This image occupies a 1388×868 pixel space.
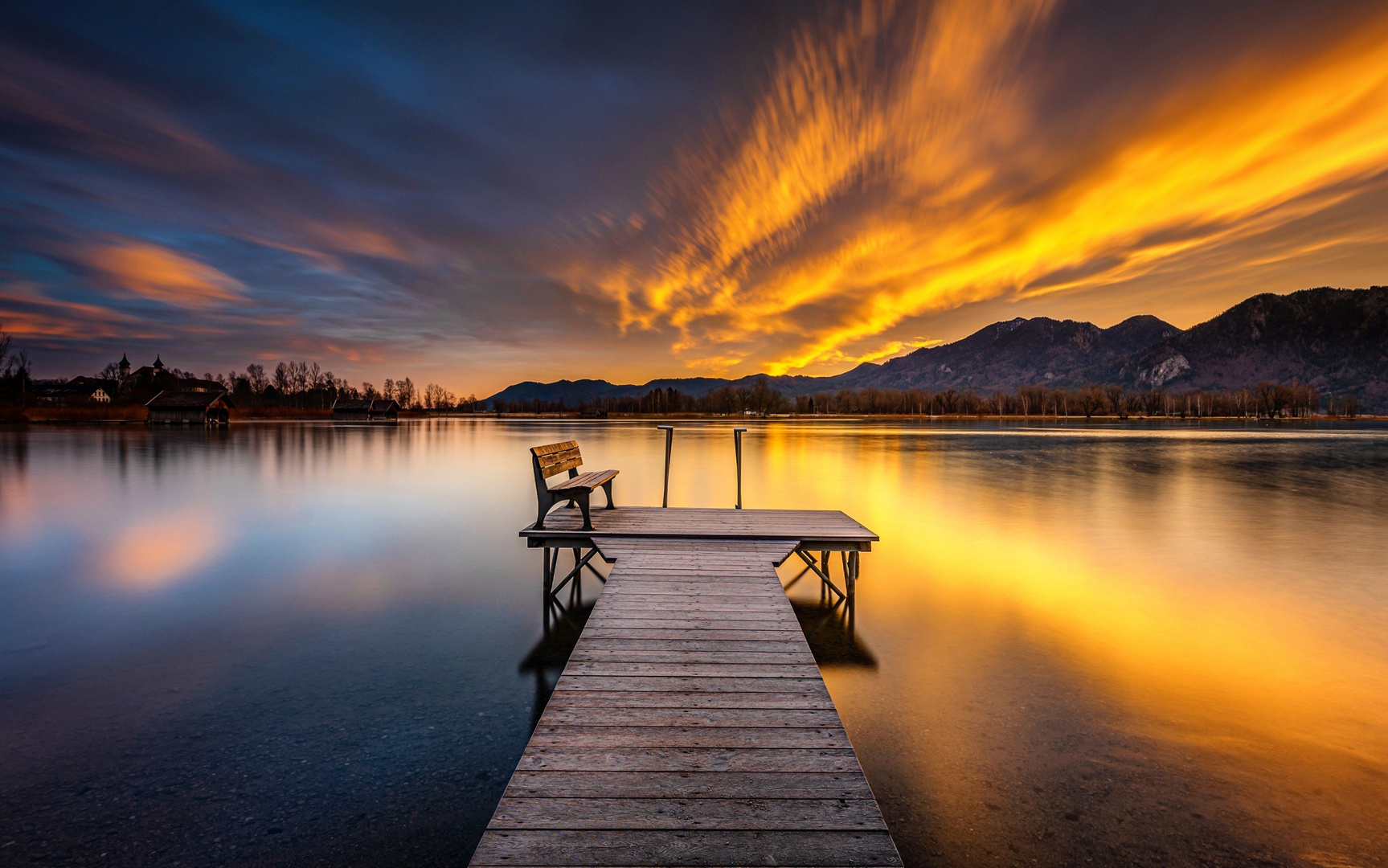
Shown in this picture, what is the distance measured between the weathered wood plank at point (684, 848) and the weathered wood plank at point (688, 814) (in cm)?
3

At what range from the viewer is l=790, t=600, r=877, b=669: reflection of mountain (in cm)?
629

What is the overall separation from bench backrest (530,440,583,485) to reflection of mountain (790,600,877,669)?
152 inches

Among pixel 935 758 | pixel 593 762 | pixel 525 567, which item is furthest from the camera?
pixel 525 567

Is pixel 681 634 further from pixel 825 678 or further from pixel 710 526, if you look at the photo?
pixel 710 526

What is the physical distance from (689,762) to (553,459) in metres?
6.23

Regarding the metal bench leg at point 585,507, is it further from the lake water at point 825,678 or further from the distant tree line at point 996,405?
the distant tree line at point 996,405

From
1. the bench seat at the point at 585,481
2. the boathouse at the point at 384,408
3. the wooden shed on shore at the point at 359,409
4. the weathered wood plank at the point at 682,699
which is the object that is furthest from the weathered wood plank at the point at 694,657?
the boathouse at the point at 384,408

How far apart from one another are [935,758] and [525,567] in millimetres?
7478

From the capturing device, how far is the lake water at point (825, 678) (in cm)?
358

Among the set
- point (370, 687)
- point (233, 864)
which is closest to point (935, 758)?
point (233, 864)

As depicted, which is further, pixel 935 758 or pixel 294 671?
pixel 294 671

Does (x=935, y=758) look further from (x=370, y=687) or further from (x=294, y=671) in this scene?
(x=294, y=671)

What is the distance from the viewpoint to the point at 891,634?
7.04 m

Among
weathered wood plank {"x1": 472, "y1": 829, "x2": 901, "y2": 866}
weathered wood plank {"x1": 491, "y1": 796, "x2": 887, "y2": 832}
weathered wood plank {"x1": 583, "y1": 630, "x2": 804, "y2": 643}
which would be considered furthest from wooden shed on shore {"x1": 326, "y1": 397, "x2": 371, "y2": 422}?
weathered wood plank {"x1": 472, "y1": 829, "x2": 901, "y2": 866}
